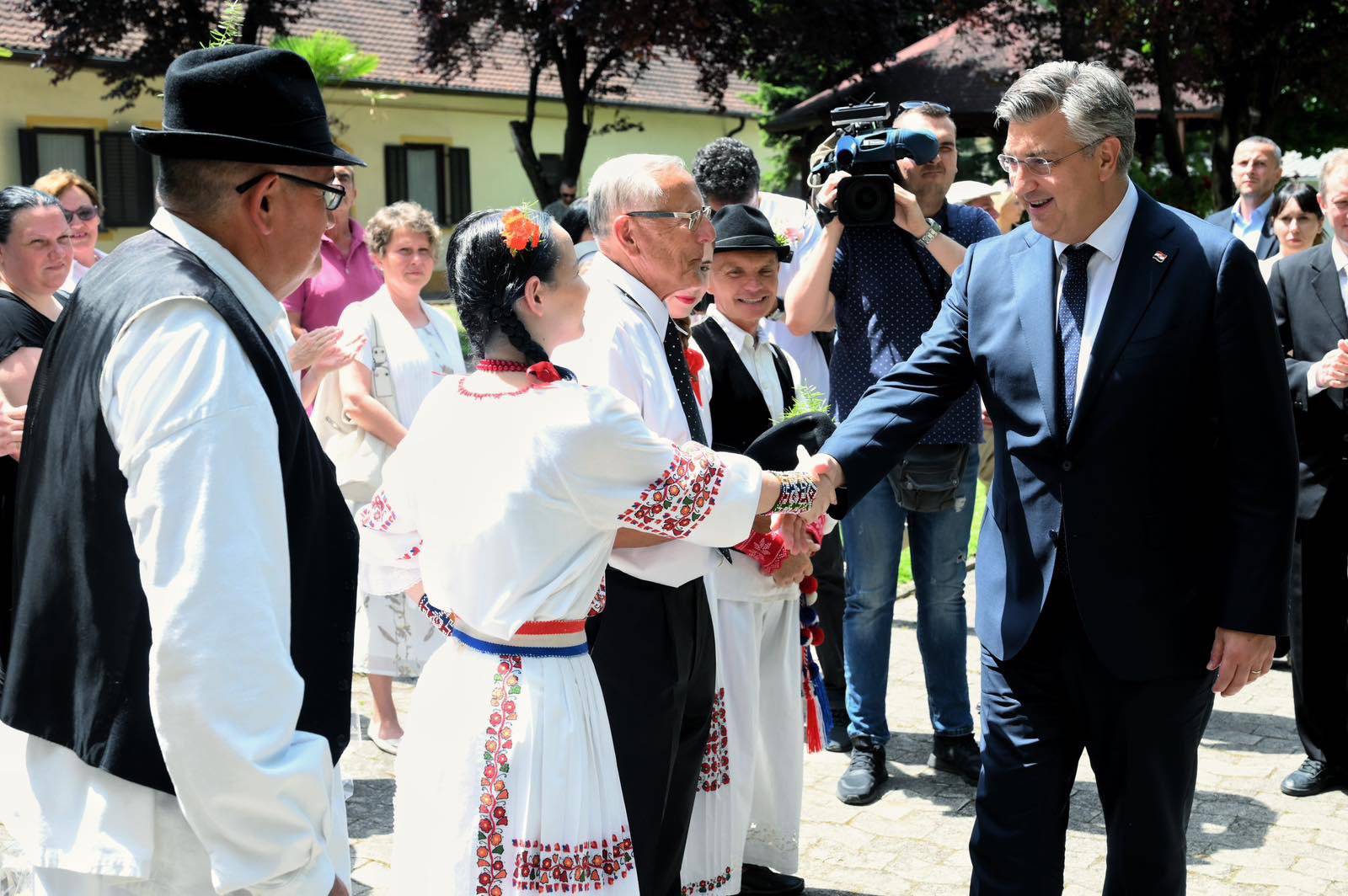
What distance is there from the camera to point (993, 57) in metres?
24.8

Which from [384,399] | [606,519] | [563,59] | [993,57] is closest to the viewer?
[606,519]

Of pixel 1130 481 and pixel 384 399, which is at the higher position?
pixel 1130 481

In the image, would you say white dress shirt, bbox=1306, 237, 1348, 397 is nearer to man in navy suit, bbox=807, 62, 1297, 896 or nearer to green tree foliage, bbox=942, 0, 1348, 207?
man in navy suit, bbox=807, 62, 1297, 896

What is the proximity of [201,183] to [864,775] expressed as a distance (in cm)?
379

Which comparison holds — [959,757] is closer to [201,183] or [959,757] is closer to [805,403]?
[805,403]

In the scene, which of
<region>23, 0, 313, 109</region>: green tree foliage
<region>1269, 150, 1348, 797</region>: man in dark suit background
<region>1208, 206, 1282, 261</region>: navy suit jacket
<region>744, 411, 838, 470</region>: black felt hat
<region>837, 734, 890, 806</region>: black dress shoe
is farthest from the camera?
<region>23, 0, 313, 109</region>: green tree foliage

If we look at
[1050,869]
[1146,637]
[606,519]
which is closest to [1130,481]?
[1146,637]

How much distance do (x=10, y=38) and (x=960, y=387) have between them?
898 inches

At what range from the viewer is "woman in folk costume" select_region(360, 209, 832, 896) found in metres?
2.87

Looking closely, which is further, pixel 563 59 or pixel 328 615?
pixel 563 59

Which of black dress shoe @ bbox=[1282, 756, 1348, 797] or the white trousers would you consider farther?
black dress shoe @ bbox=[1282, 756, 1348, 797]

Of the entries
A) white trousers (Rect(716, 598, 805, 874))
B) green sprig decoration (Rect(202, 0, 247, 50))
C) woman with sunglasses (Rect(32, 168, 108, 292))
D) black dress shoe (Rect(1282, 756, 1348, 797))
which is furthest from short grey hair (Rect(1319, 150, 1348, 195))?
woman with sunglasses (Rect(32, 168, 108, 292))

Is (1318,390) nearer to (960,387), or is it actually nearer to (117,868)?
(960,387)

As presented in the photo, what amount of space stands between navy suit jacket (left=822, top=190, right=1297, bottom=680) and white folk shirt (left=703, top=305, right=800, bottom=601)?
1.14 meters
